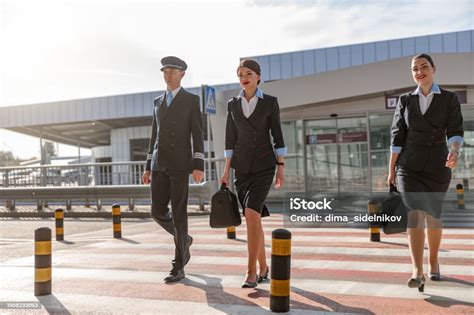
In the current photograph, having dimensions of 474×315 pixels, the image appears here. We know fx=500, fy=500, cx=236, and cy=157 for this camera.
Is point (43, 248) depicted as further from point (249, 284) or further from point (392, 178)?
point (392, 178)

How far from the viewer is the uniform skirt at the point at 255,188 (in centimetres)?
448

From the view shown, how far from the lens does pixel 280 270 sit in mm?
3762

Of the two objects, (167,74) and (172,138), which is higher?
(167,74)

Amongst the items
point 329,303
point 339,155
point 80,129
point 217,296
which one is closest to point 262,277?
point 217,296

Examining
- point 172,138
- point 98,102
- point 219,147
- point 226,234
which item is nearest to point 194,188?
point 219,147

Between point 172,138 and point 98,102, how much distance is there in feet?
97.6

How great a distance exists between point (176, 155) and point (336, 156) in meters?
11.7

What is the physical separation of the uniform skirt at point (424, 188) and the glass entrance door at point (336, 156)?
11.6 m

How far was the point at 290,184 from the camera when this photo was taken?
52.7 ft

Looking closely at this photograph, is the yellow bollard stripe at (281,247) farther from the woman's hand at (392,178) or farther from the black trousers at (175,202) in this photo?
the black trousers at (175,202)

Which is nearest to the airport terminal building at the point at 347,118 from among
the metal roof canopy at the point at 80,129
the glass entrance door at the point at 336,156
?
the glass entrance door at the point at 336,156

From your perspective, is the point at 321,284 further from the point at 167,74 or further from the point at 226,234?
the point at 226,234

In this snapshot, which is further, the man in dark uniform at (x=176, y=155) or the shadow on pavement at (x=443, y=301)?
the man in dark uniform at (x=176, y=155)

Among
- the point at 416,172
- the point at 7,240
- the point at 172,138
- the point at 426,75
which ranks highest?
the point at 426,75
